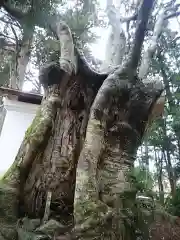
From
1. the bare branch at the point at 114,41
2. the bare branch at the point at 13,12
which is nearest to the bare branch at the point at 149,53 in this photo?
the bare branch at the point at 114,41

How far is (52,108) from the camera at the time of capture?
12.7ft

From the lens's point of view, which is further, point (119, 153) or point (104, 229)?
point (119, 153)

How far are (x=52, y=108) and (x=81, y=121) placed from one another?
1.75ft

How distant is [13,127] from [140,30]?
470 centimetres

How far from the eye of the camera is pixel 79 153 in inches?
149

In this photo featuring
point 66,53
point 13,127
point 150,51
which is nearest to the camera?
point 66,53

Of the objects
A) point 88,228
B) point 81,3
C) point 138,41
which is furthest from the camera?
point 81,3

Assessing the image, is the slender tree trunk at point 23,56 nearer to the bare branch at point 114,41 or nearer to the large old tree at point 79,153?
the bare branch at point 114,41

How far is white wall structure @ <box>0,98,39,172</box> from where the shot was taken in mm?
6508

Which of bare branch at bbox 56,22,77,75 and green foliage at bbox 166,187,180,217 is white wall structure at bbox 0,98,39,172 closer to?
bare branch at bbox 56,22,77,75

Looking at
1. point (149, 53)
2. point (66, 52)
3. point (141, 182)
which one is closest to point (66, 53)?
point (66, 52)

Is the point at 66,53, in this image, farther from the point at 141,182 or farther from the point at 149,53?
the point at 141,182

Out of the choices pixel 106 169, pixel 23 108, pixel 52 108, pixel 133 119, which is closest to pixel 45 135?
pixel 52 108

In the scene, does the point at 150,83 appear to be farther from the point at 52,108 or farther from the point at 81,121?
the point at 52,108
